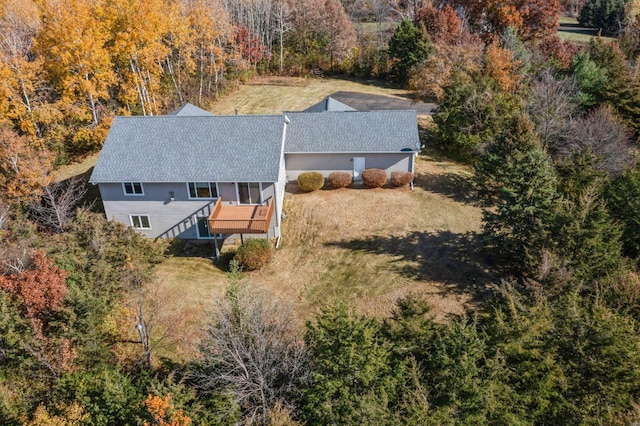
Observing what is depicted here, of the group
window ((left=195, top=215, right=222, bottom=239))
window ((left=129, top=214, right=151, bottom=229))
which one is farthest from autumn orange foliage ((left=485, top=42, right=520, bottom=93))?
window ((left=129, top=214, right=151, bottom=229))

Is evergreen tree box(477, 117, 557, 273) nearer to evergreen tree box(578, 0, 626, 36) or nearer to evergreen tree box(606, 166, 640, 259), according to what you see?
evergreen tree box(606, 166, 640, 259)

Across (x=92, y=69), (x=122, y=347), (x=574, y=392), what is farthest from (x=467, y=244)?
(x=92, y=69)

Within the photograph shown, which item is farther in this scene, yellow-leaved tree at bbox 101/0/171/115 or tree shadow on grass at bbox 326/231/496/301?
yellow-leaved tree at bbox 101/0/171/115

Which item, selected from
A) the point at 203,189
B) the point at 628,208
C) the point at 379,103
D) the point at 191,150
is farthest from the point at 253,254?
the point at 379,103

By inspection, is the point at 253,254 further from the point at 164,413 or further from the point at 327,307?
the point at 164,413

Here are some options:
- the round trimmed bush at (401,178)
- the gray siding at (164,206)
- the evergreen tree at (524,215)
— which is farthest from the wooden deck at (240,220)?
the evergreen tree at (524,215)

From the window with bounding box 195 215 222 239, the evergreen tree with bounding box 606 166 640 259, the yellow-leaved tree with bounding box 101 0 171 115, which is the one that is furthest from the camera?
the yellow-leaved tree with bounding box 101 0 171 115

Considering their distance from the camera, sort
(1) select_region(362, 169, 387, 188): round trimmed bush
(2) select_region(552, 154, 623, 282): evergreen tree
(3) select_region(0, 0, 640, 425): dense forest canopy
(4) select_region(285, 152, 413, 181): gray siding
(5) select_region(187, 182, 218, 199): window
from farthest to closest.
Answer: (4) select_region(285, 152, 413, 181): gray siding → (1) select_region(362, 169, 387, 188): round trimmed bush → (5) select_region(187, 182, 218, 199): window → (2) select_region(552, 154, 623, 282): evergreen tree → (3) select_region(0, 0, 640, 425): dense forest canopy
